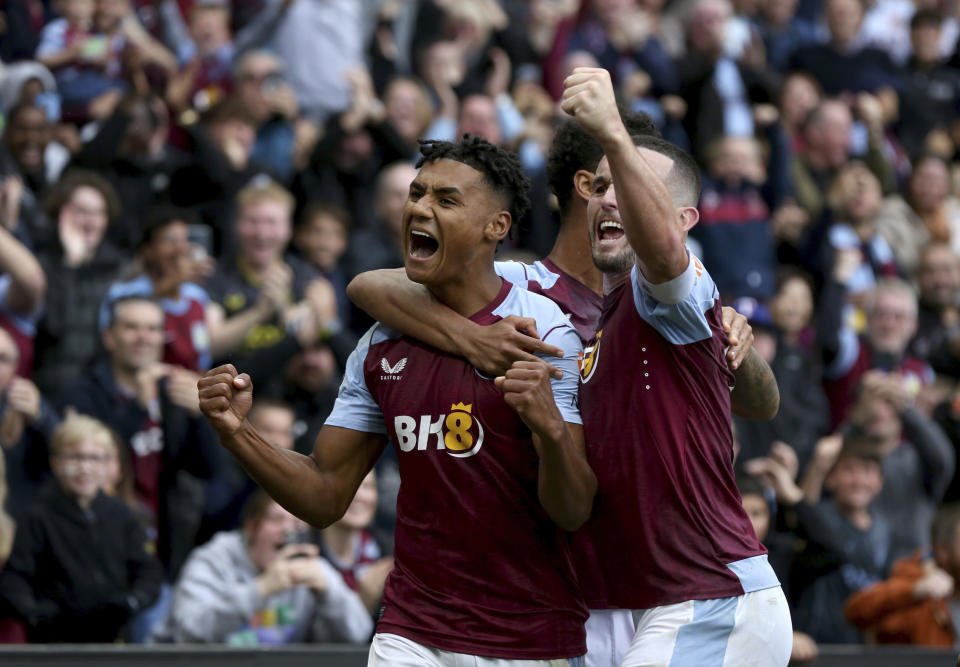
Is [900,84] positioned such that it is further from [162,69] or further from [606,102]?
[606,102]

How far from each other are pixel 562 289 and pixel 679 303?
3.00 feet

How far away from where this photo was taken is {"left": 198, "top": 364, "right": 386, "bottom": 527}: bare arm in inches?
168

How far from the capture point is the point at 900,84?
13812 mm

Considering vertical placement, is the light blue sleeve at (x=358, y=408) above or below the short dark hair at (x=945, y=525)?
above

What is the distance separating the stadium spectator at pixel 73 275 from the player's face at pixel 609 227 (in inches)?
166

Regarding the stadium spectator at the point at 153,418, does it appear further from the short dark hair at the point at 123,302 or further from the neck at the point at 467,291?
the neck at the point at 467,291

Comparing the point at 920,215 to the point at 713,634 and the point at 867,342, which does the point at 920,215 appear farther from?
the point at 713,634

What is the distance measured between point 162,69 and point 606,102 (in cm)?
660

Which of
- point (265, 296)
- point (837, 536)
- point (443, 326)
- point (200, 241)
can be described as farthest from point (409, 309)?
point (837, 536)

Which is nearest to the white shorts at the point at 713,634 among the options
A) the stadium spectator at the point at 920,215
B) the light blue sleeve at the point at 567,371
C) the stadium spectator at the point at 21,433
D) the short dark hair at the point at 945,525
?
the light blue sleeve at the point at 567,371

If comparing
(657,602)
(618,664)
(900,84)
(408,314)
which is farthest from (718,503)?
(900,84)

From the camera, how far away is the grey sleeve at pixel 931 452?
9.25 metres

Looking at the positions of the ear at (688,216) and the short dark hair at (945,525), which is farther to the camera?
the short dark hair at (945,525)

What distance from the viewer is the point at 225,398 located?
4.25 metres
